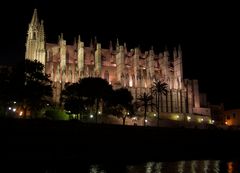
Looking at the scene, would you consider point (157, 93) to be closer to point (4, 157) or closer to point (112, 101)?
point (112, 101)

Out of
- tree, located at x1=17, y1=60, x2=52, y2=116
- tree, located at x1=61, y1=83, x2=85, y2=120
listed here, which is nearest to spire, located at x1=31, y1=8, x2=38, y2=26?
tree, located at x1=61, y1=83, x2=85, y2=120

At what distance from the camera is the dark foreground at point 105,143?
39.4 m

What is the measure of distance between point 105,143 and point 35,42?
1907 inches

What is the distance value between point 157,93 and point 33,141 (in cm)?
5146

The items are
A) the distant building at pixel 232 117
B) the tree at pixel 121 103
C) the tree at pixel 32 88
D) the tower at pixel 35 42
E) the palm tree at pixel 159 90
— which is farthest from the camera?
the distant building at pixel 232 117

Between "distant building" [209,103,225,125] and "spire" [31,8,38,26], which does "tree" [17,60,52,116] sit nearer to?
"spire" [31,8,38,26]

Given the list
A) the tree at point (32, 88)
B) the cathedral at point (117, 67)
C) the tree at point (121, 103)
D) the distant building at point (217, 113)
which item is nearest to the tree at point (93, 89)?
the tree at point (121, 103)

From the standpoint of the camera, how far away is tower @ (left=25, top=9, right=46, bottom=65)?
85.1 meters

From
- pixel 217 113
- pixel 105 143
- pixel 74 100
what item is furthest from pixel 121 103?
pixel 217 113

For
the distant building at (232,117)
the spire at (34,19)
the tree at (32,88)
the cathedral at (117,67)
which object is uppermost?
the spire at (34,19)

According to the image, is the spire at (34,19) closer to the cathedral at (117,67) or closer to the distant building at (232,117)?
the cathedral at (117,67)

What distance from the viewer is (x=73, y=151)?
1644 inches

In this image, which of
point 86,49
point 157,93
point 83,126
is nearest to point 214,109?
point 157,93

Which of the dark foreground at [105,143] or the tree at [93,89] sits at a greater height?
the tree at [93,89]
